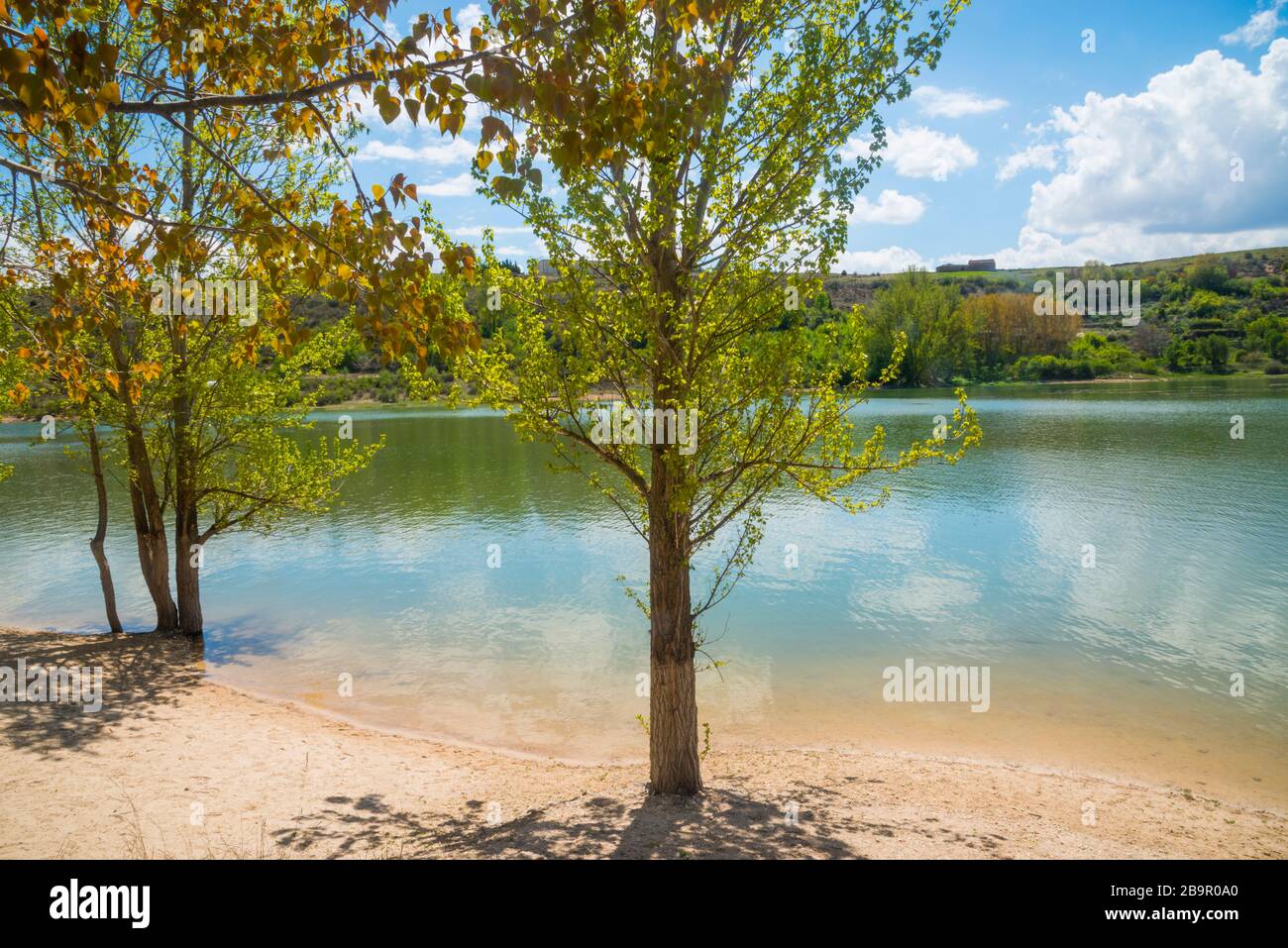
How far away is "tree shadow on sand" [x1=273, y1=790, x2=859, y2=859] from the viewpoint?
6793 mm

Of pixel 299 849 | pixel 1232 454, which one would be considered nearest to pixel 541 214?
pixel 299 849

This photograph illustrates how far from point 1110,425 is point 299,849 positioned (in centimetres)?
5771

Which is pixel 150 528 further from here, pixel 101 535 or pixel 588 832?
pixel 588 832

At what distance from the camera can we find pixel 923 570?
21938 millimetres

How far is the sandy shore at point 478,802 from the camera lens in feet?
23.4

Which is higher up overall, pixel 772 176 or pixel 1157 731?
pixel 772 176

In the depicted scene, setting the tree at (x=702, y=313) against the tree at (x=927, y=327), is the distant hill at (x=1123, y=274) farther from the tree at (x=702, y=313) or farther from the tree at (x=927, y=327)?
the tree at (x=702, y=313)

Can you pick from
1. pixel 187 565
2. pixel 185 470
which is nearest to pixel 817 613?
pixel 187 565

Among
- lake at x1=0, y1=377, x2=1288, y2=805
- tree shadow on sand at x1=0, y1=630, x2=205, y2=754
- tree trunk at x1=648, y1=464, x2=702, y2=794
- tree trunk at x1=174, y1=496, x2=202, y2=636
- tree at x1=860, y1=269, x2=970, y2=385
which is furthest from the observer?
tree at x1=860, y1=269, x2=970, y2=385

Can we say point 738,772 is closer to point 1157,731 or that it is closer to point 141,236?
point 1157,731

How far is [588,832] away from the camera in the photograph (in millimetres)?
7379

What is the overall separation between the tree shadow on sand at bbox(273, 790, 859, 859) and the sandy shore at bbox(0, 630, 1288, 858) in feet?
0.11

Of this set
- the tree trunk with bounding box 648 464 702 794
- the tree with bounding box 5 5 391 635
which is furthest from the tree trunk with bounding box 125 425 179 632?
the tree trunk with bounding box 648 464 702 794

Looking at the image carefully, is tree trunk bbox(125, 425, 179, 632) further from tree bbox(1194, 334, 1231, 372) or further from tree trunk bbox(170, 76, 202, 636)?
tree bbox(1194, 334, 1231, 372)
